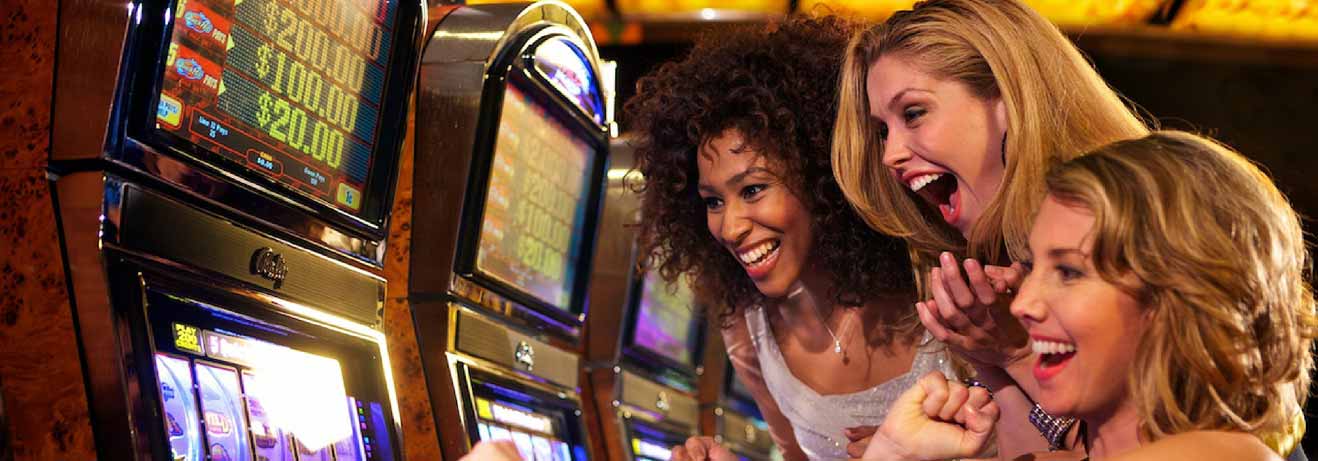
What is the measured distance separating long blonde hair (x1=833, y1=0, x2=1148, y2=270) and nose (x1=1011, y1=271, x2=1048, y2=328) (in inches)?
18.7

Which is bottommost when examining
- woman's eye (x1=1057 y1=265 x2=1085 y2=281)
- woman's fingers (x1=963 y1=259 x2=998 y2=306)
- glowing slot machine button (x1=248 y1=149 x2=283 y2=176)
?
woman's eye (x1=1057 y1=265 x2=1085 y2=281)

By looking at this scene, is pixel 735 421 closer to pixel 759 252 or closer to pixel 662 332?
pixel 662 332

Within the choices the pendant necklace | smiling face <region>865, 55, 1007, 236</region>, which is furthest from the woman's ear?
the pendant necklace

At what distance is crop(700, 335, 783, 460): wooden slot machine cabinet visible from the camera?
18.0 ft

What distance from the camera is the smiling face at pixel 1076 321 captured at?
165 centimetres

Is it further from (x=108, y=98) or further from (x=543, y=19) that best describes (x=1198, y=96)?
(x=108, y=98)

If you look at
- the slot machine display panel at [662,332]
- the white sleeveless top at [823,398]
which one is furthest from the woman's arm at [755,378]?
the slot machine display panel at [662,332]

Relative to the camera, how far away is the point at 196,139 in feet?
6.68

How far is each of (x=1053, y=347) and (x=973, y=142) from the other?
2.60 feet

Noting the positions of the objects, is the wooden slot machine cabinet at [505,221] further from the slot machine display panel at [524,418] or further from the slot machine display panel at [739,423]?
the slot machine display panel at [739,423]

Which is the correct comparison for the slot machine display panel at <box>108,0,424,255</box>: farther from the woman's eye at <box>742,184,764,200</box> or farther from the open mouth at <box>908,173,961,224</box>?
the open mouth at <box>908,173,961,224</box>

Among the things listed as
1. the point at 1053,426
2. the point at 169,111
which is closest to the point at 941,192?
the point at 1053,426

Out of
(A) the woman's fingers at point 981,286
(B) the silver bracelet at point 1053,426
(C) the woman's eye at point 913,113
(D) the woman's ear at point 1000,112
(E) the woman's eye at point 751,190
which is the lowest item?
(B) the silver bracelet at point 1053,426

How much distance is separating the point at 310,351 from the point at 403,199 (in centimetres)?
65
